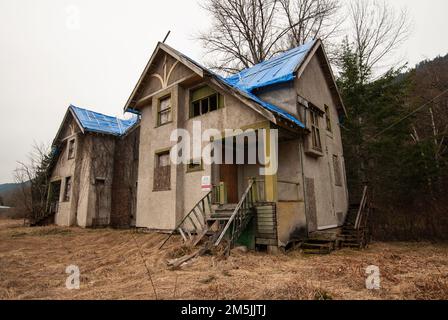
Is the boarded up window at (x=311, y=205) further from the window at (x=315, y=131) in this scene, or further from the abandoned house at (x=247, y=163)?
the window at (x=315, y=131)

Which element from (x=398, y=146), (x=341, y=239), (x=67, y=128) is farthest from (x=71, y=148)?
(x=398, y=146)

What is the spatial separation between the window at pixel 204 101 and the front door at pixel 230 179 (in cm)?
279

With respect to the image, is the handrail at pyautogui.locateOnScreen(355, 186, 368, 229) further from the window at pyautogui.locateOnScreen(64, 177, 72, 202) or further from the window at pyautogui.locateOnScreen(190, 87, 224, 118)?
the window at pyautogui.locateOnScreen(64, 177, 72, 202)

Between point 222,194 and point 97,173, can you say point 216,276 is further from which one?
point 97,173

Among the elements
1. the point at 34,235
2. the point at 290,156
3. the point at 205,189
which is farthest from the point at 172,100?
the point at 34,235

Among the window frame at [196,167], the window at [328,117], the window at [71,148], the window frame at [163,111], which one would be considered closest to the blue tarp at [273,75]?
the window frame at [163,111]

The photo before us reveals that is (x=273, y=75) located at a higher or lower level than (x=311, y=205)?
higher

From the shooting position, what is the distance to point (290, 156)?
11.2 meters

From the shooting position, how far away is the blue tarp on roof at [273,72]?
11.5m

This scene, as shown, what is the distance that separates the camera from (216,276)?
5785mm

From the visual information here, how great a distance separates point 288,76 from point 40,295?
34.8 feet

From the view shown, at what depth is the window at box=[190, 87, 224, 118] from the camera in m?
11.8

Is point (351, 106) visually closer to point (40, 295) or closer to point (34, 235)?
point (40, 295)

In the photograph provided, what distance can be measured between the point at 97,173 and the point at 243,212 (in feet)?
45.6
